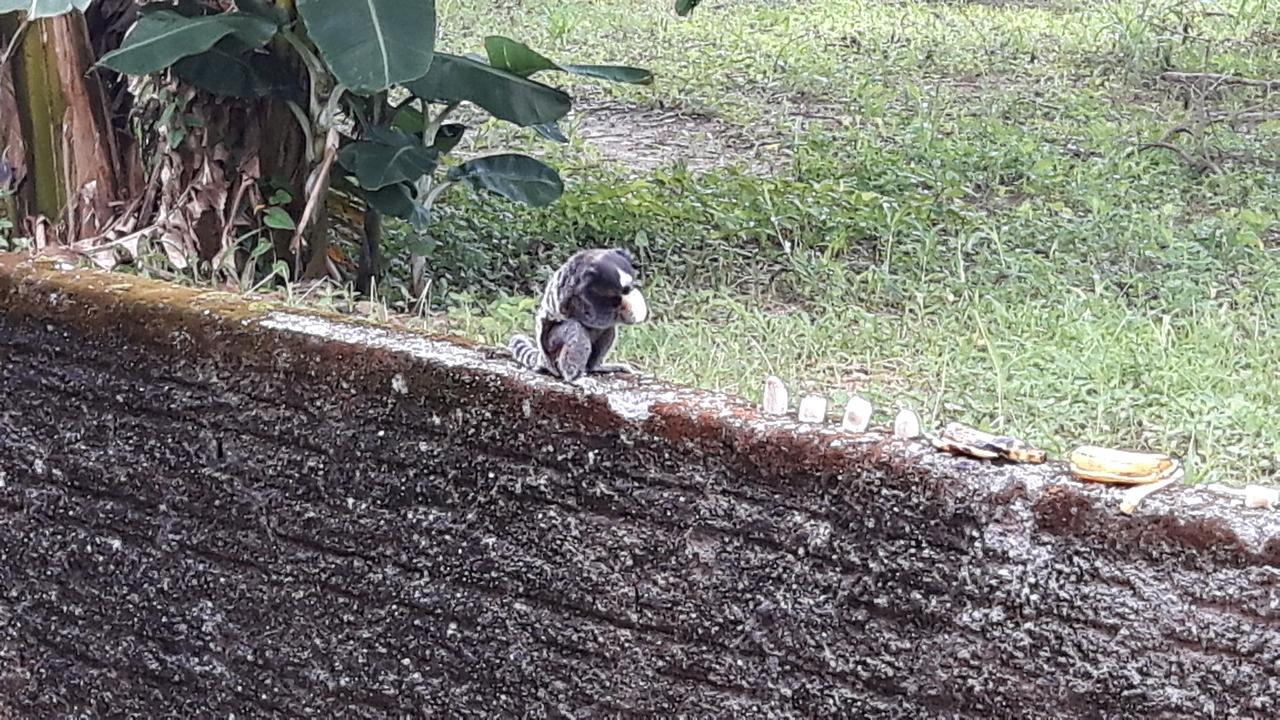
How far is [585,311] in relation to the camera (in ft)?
7.89

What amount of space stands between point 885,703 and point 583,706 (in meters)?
0.59

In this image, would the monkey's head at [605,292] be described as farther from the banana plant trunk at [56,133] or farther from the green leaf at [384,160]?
the banana plant trunk at [56,133]

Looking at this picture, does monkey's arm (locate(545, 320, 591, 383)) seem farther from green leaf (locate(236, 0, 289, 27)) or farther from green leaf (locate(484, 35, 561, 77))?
green leaf (locate(484, 35, 561, 77))

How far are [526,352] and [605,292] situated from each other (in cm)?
24

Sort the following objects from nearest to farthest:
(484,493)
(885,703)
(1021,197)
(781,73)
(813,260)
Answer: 1. (885,703)
2. (484,493)
3. (813,260)
4. (1021,197)
5. (781,73)

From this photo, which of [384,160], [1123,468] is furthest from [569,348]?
[384,160]

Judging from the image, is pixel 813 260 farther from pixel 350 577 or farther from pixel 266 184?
pixel 350 577

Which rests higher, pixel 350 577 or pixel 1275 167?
pixel 1275 167

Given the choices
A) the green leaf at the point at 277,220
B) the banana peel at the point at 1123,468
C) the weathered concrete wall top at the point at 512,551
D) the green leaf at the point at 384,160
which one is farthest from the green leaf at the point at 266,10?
the banana peel at the point at 1123,468

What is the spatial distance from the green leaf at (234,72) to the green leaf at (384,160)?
272mm

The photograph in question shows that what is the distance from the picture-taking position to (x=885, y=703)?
2188 mm

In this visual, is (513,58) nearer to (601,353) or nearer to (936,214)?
(936,214)

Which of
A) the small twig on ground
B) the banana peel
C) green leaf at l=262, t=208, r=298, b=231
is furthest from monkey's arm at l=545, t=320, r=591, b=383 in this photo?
the small twig on ground

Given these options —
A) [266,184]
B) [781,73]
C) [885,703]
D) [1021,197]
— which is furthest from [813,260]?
[781,73]
